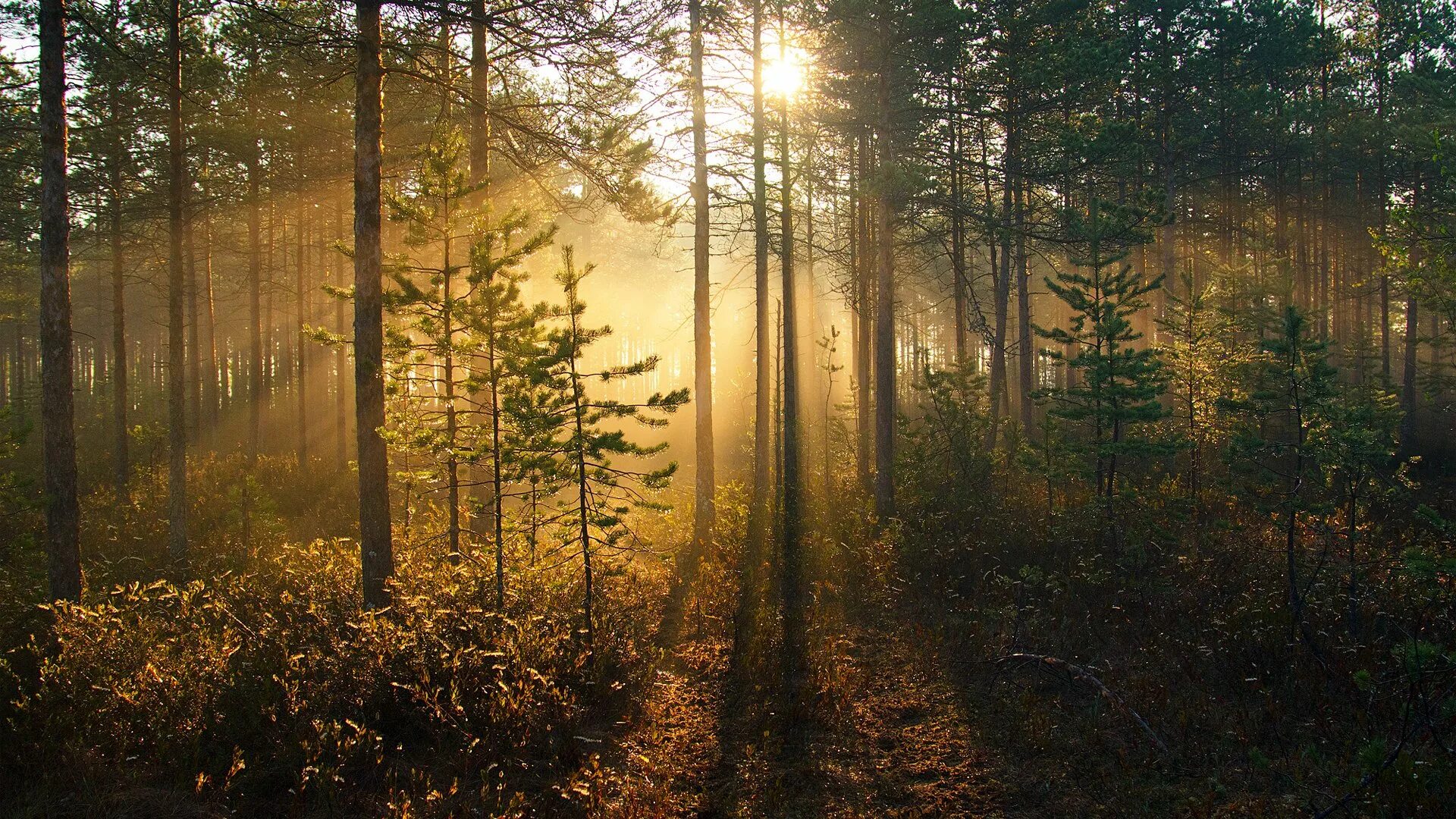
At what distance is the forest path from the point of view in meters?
5.09

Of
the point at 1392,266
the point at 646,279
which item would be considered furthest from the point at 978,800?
the point at 646,279

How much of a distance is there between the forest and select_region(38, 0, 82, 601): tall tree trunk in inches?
1.9

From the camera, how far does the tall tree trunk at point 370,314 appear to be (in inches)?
295

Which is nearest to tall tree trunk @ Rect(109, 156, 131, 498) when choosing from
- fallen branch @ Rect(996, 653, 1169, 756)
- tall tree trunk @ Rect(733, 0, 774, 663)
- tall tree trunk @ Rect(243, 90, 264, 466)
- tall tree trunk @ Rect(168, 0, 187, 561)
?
tall tree trunk @ Rect(243, 90, 264, 466)

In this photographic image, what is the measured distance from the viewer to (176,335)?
12.9 metres

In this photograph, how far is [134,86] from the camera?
47.9 ft

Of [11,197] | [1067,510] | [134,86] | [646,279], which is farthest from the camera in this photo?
[646,279]

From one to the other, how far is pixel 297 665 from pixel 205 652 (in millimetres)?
718

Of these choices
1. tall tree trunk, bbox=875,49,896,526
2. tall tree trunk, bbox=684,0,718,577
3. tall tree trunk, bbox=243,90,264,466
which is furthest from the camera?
tall tree trunk, bbox=243,90,264,466

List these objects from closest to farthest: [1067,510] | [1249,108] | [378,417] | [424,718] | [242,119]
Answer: [424,718]
[378,417]
[1067,510]
[242,119]
[1249,108]

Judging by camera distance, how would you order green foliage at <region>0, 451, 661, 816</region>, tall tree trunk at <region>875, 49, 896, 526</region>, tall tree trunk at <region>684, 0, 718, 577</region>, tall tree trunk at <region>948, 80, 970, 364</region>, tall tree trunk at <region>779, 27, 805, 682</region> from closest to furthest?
green foliage at <region>0, 451, 661, 816</region>
tall tree trunk at <region>779, 27, 805, 682</region>
tall tree trunk at <region>684, 0, 718, 577</region>
tall tree trunk at <region>875, 49, 896, 526</region>
tall tree trunk at <region>948, 80, 970, 364</region>

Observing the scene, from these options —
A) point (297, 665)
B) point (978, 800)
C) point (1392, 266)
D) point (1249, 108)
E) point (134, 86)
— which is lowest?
point (978, 800)

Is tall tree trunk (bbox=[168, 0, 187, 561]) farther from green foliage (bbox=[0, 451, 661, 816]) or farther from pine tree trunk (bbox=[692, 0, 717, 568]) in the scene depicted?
pine tree trunk (bbox=[692, 0, 717, 568])

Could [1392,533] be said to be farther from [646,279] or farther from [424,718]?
[646,279]
